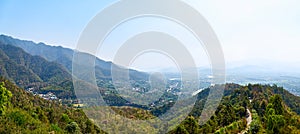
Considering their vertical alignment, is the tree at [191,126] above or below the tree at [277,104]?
below

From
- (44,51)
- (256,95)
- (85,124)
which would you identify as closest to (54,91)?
(85,124)

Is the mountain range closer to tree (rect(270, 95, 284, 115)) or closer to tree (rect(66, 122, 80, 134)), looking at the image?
tree (rect(66, 122, 80, 134))

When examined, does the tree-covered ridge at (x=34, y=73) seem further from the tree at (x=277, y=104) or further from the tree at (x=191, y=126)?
the tree at (x=277, y=104)

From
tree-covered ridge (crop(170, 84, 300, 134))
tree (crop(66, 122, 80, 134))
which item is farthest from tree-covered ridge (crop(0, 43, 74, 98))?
tree-covered ridge (crop(170, 84, 300, 134))

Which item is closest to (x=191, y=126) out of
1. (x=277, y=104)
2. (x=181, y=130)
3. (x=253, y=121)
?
(x=181, y=130)

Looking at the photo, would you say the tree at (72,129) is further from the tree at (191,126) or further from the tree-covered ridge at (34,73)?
the tree-covered ridge at (34,73)

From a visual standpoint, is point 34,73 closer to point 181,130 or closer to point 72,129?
point 72,129

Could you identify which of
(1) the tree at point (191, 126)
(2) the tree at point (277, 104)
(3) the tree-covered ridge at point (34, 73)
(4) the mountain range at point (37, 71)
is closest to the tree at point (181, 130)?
(1) the tree at point (191, 126)

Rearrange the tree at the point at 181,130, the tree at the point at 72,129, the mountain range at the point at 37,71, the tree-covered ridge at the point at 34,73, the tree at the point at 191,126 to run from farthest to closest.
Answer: the tree-covered ridge at the point at 34,73
the mountain range at the point at 37,71
the tree at the point at 72,129
the tree at the point at 191,126
the tree at the point at 181,130

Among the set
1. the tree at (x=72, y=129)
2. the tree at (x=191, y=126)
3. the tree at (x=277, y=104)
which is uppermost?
the tree at (x=277, y=104)

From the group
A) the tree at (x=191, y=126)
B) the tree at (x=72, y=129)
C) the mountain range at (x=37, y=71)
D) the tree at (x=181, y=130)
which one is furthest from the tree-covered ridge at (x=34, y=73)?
the tree at (x=181, y=130)

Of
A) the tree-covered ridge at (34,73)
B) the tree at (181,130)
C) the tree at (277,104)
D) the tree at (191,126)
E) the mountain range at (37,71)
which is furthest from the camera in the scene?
the tree-covered ridge at (34,73)

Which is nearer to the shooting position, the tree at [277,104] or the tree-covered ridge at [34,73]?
the tree at [277,104]
